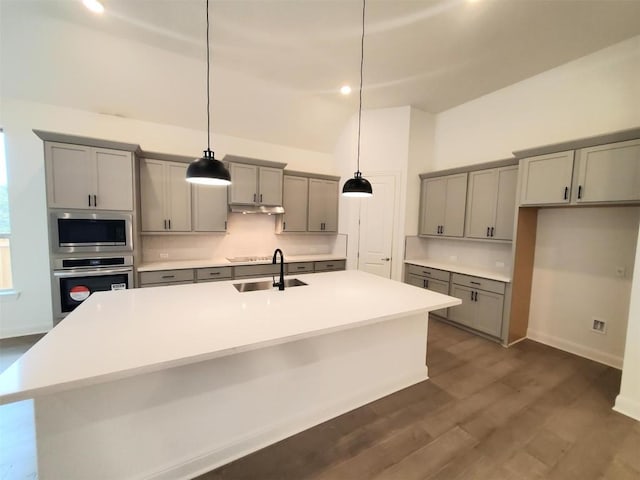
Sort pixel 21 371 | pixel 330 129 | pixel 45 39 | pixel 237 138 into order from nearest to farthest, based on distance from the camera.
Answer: pixel 21 371
pixel 45 39
pixel 237 138
pixel 330 129

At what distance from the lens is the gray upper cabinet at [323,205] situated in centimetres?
493

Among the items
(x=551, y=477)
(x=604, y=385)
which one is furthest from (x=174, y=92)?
(x=604, y=385)

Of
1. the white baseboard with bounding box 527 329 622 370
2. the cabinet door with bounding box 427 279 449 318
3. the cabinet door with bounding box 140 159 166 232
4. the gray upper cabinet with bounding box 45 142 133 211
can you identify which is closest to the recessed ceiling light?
the gray upper cabinet with bounding box 45 142 133 211

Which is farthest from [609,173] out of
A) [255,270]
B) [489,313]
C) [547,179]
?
[255,270]

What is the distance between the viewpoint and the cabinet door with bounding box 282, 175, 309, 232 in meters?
4.68

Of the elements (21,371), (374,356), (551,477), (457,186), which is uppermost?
(457,186)

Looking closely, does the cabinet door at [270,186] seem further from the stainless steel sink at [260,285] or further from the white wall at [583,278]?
the white wall at [583,278]

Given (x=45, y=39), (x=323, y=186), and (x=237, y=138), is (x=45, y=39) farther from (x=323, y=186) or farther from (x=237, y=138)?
(x=323, y=186)

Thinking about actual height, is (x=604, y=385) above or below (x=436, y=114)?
below

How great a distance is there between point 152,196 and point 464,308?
4.76 meters

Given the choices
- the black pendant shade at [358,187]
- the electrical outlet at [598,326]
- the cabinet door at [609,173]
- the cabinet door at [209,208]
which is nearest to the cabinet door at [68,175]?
the cabinet door at [209,208]

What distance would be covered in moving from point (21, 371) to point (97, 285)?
8.24ft

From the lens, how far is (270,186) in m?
4.37

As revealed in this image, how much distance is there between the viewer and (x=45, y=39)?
2787 mm
